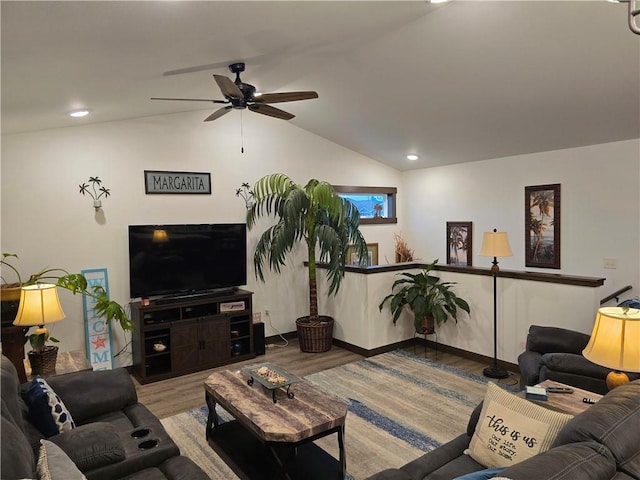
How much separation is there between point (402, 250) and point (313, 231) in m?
2.48

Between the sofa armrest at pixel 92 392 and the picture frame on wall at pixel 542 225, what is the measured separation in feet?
16.0

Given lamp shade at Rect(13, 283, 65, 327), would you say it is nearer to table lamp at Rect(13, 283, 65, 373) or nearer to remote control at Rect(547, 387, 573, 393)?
table lamp at Rect(13, 283, 65, 373)

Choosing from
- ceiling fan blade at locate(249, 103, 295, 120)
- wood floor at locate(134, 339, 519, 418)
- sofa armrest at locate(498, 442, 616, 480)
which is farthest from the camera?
wood floor at locate(134, 339, 519, 418)

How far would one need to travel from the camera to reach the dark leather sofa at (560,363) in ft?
9.96

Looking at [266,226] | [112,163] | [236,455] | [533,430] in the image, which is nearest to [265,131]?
[266,226]

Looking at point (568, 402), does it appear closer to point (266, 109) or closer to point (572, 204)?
point (266, 109)

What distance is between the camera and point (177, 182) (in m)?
5.16

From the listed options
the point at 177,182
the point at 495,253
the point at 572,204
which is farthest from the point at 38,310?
the point at 572,204

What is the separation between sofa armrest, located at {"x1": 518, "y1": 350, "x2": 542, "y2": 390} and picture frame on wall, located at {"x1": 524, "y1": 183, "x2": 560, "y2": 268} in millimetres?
2280

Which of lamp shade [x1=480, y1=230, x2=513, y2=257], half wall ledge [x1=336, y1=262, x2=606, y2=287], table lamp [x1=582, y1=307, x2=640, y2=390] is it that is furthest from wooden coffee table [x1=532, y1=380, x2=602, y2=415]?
lamp shade [x1=480, y1=230, x2=513, y2=257]

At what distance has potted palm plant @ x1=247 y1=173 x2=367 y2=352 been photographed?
508 centimetres

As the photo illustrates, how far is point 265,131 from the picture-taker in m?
5.83

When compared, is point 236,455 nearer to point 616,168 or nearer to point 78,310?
point 78,310

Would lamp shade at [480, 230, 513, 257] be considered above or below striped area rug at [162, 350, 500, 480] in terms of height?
above
